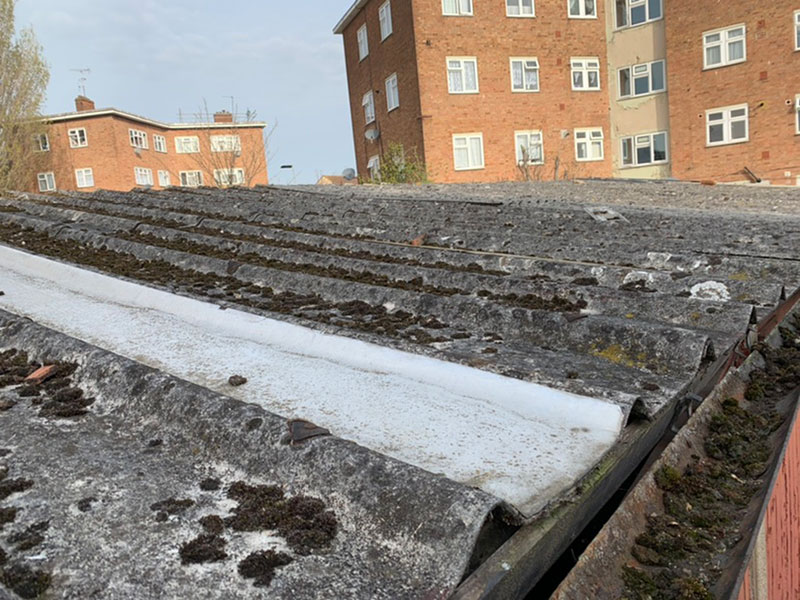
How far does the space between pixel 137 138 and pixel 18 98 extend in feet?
51.2

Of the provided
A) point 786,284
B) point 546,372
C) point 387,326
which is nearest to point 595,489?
point 546,372

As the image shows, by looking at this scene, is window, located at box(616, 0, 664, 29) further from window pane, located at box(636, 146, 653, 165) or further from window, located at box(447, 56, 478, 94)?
window, located at box(447, 56, 478, 94)

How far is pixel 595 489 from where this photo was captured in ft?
4.82

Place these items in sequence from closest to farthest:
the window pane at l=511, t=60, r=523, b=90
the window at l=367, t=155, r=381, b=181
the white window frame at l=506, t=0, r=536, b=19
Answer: the white window frame at l=506, t=0, r=536, b=19, the window pane at l=511, t=60, r=523, b=90, the window at l=367, t=155, r=381, b=181

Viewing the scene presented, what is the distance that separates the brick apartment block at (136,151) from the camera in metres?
37.0

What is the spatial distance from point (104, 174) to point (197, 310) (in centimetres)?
4047

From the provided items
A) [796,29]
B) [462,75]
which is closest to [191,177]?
[462,75]

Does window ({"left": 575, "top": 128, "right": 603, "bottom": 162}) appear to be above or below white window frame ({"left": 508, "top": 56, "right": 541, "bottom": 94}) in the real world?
below

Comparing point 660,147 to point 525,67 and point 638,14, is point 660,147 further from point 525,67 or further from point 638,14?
point 525,67

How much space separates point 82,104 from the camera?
38219 mm

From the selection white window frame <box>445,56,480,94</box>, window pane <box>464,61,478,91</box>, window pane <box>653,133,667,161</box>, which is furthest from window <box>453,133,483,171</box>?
window pane <box>653,133,667,161</box>

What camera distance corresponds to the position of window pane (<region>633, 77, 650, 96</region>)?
80.4ft

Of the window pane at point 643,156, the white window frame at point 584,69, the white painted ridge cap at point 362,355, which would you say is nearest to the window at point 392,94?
the white window frame at point 584,69

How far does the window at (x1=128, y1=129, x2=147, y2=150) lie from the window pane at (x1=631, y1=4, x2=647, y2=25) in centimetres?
3180
